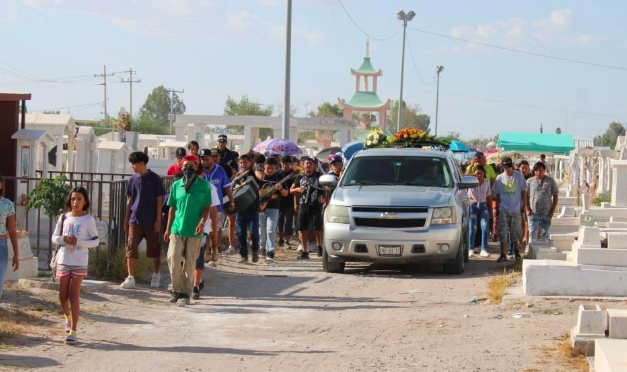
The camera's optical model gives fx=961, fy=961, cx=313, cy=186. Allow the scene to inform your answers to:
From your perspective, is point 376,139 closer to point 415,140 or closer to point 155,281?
point 415,140

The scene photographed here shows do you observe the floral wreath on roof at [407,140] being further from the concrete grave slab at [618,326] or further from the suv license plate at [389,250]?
the concrete grave slab at [618,326]

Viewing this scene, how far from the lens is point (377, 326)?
1007 centimetres

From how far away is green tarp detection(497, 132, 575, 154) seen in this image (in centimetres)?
3728

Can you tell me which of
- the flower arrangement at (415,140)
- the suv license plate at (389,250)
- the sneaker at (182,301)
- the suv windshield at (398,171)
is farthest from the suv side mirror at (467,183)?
the sneaker at (182,301)

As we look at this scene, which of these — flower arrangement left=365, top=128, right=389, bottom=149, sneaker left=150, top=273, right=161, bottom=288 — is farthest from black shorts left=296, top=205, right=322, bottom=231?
sneaker left=150, top=273, right=161, bottom=288

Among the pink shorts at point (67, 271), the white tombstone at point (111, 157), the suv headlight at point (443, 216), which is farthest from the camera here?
the white tombstone at point (111, 157)

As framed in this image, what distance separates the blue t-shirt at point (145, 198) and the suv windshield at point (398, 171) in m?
3.84

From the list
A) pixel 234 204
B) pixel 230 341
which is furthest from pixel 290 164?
pixel 230 341

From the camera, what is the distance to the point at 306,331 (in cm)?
979

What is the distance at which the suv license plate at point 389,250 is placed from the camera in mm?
14016

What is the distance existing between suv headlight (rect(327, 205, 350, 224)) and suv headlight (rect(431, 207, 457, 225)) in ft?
4.18

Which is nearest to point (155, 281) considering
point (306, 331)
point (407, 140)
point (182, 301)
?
point (182, 301)

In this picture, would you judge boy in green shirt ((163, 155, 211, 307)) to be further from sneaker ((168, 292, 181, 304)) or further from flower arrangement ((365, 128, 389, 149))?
flower arrangement ((365, 128, 389, 149))

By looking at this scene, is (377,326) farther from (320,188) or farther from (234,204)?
(320,188)
